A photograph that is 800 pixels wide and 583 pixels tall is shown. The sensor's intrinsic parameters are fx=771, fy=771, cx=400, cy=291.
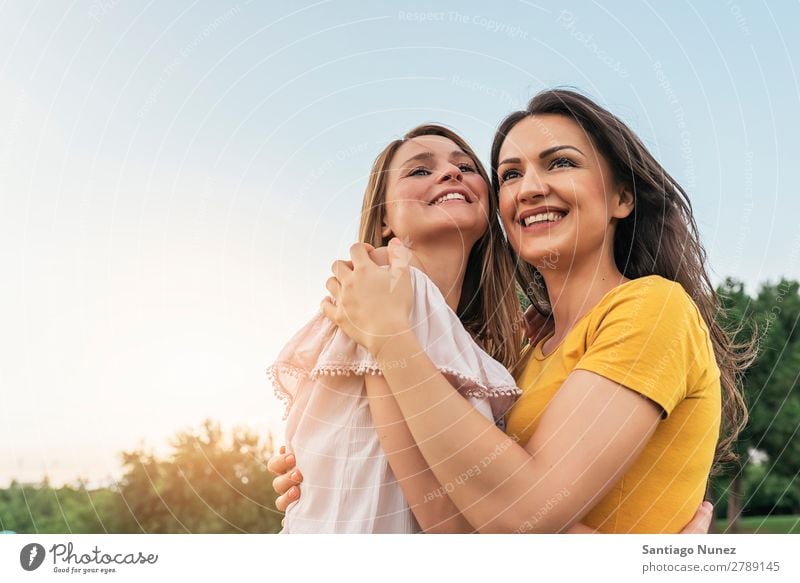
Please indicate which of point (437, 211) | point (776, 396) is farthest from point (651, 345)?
point (776, 396)

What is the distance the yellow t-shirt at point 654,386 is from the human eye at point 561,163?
1.39ft

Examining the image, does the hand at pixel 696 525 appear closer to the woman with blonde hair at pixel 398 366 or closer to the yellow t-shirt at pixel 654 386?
the yellow t-shirt at pixel 654 386

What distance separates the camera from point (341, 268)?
216cm

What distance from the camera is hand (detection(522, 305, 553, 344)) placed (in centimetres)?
269

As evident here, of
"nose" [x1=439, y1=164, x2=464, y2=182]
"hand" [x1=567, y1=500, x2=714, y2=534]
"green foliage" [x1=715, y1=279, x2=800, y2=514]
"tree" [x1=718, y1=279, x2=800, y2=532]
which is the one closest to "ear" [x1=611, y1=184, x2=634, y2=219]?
"nose" [x1=439, y1=164, x2=464, y2=182]

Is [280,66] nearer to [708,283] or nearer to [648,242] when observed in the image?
[648,242]

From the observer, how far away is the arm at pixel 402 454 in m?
1.97

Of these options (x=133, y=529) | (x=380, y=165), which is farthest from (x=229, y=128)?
(x=133, y=529)

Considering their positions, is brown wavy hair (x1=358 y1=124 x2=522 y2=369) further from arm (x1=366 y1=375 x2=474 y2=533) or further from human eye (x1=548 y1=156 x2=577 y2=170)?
arm (x1=366 y1=375 x2=474 y2=533)

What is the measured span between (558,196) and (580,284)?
292mm

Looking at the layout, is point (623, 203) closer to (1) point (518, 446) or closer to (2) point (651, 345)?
(2) point (651, 345)

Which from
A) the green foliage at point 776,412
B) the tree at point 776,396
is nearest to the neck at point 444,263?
the green foliage at point 776,412

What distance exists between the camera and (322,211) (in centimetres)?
277
